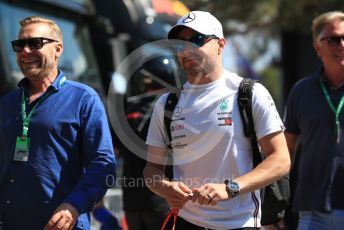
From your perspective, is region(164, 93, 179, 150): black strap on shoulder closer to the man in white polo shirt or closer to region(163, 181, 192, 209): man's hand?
the man in white polo shirt

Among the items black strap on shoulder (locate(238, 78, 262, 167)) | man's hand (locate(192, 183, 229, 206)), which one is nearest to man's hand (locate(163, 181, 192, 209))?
man's hand (locate(192, 183, 229, 206))

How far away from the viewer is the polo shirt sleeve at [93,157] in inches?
142

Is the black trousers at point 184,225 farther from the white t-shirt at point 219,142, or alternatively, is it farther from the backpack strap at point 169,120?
the backpack strap at point 169,120

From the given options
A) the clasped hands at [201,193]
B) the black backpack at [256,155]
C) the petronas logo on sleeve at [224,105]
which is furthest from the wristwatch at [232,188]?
the petronas logo on sleeve at [224,105]

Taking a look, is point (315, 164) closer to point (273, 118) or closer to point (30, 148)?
point (273, 118)

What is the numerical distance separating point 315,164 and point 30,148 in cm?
199

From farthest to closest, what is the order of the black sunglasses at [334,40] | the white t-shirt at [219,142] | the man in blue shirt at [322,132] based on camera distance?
the black sunglasses at [334,40], the man in blue shirt at [322,132], the white t-shirt at [219,142]

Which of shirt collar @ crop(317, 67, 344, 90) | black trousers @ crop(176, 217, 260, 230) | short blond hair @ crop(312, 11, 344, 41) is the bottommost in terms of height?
black trousers @ crop(176, 217, 260, 230)

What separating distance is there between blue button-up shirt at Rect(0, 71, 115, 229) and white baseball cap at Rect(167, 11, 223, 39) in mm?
627

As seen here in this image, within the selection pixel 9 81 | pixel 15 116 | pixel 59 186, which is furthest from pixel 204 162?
pixel 9 81

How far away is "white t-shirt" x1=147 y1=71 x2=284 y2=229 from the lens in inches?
139

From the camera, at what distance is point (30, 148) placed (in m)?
3.75

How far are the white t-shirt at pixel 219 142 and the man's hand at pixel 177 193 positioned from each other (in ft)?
0.50

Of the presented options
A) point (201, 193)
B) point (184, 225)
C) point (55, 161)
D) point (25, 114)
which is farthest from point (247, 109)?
point (25, 114)
